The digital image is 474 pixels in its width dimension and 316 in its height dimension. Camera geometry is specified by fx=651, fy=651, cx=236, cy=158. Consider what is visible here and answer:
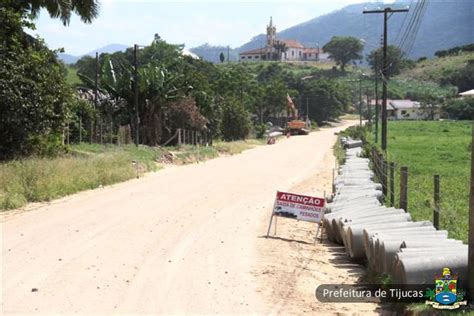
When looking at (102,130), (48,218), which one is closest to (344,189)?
(48,218)

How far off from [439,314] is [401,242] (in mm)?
2073

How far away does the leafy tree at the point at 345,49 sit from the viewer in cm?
18812

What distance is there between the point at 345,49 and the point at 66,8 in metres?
168

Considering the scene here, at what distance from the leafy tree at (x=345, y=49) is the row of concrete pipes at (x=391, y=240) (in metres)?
178

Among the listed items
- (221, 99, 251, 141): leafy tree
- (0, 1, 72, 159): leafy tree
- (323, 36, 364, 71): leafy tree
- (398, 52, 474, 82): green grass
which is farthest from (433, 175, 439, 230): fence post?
(323, 36, 364, 71): leafy tree

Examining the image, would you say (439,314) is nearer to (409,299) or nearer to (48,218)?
(409,299)

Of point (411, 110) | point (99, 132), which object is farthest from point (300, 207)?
point (411, 110)

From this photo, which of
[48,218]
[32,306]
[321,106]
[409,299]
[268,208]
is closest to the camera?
[409,299]

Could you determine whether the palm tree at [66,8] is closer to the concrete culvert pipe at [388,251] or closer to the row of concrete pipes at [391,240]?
the row of concrete pipes at [391,240]

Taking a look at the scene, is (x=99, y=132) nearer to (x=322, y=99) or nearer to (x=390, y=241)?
(x=390, y=241)

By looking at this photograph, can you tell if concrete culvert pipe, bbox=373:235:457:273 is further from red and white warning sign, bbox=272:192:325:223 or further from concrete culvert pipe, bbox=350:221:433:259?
red and white warning sign, bbox=272:192:325:223

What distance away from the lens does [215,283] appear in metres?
8.95

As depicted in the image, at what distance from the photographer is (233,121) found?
66.8 m

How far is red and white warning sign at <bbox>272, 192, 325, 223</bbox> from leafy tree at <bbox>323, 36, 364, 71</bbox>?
179516mm
